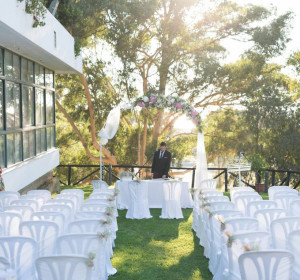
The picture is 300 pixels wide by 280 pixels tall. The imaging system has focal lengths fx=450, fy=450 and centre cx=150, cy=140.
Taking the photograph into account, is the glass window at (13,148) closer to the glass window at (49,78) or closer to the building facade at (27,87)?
the building facade at (27,87)

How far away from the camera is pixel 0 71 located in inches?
373

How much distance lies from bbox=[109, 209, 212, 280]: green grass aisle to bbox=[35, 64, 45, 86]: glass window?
5.27 metres

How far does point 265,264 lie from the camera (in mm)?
3865

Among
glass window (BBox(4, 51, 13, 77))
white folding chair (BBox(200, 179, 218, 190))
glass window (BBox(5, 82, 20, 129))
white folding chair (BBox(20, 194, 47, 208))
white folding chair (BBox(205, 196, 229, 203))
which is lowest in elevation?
white folding chair (BBox(200, 179, 218, 190))

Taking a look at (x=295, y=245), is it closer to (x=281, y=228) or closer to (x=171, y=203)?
(x=281, y=228)

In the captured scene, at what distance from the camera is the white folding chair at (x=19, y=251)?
438 centimetres

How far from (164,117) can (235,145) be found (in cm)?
410

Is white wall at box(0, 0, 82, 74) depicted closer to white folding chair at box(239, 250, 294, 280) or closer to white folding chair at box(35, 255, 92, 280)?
white folding chair at box(35, 255, 92, 280)

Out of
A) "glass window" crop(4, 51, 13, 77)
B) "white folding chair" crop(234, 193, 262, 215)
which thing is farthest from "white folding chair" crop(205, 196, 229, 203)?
"glass window" crop(4, 51, 13, 77)

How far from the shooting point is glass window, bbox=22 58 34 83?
38.0 ft

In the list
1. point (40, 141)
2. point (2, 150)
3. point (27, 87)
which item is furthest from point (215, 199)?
point (40, 141)

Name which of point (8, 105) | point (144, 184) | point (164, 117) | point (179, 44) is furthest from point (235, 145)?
point (8, 105)

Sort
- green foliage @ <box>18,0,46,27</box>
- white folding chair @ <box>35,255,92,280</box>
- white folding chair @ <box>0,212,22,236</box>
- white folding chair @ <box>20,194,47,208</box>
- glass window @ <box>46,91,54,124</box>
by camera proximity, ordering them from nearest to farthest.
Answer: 1. white folding chair @ <box>35,255,92,280</box>
2. white folding chair @ <box>0,212,22,236</box>
3. white folding chair @ <box>20,194,47,208</box>
4. green foliage @ <box>18,0,46,27</box>
5. glass window @ <box>46,91,54,124</box>

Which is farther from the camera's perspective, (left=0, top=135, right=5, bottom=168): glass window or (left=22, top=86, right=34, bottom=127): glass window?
(left=22, top=86, right=34, bottom=127): glass window
